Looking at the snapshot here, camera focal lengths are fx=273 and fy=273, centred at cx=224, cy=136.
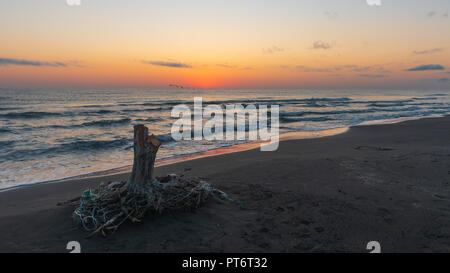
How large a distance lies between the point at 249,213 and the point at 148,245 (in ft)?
5.51

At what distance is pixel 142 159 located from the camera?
4.15 meters

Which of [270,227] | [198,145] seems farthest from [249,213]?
[198,145]

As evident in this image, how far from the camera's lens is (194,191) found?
4.55 metres

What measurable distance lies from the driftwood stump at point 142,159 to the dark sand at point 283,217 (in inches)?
20.6

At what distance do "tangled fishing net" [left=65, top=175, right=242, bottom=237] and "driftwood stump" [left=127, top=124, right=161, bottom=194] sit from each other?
78 millimetres

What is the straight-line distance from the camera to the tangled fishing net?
389cm

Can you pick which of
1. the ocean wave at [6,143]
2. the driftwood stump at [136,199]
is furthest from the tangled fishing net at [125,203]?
the ocean wave at [6,143]

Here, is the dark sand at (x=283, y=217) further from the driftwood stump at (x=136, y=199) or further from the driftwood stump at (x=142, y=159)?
the driftwood stump at (x=142, y=159)

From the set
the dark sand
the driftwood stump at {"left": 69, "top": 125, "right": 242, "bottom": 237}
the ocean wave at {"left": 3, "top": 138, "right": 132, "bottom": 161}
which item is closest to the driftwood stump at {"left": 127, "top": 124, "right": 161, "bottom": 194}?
the driftwood stump at {"left": 69, "top": 125, "right": 242, "bottom": 237}

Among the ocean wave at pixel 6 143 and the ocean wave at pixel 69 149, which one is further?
the ocean wave at pixel 6 143

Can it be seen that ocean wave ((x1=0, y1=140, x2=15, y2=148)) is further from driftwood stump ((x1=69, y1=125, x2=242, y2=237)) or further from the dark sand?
driftwood stump ((x1=69, y1=125, x2=242, y2=237))

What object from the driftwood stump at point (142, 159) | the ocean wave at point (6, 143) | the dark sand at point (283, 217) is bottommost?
the dark sand at point (283, 217)

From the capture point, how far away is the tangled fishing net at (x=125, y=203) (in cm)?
389
